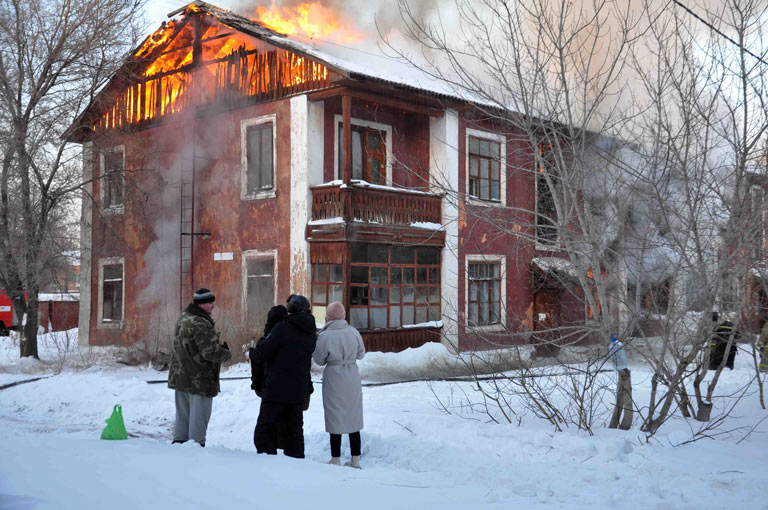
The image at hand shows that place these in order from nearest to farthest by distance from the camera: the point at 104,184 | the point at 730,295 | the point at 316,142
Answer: the point at 730,295 → the point at 316,142 → the point at 104,184

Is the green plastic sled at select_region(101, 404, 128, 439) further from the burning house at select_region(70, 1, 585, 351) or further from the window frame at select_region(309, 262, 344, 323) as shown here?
the window frame at select_region(309, 262, 344, 323)

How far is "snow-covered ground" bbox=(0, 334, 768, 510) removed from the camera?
15.9ft

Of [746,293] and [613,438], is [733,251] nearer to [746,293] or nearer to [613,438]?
[746,293]

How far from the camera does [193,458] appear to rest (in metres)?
5.90

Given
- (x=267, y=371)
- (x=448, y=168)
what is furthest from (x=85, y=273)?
(x=267, y=371)

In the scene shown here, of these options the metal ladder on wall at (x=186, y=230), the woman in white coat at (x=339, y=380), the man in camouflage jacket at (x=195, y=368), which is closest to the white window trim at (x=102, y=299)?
the metal ladder on wall at (x=186, y=230)

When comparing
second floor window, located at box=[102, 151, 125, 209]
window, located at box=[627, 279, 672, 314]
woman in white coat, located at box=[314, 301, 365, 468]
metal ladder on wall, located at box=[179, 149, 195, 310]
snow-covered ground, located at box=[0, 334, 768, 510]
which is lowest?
snow-covered ground, located at box=[0, 334, 768, 510]

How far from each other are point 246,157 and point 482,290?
734 centimetres

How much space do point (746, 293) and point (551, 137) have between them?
10.2 ft

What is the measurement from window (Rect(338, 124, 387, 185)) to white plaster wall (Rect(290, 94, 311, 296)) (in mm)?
1058

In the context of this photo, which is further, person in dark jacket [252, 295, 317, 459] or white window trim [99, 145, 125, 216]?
white window trim [99, 145, 125, 216]

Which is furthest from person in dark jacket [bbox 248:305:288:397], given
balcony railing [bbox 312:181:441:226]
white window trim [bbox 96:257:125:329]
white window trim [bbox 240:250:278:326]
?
white window trim [bbox 96:257:125:329]

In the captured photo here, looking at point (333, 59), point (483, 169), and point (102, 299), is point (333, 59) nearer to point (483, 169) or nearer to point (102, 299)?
point (483, 169)

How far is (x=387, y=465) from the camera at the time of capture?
782 cm
